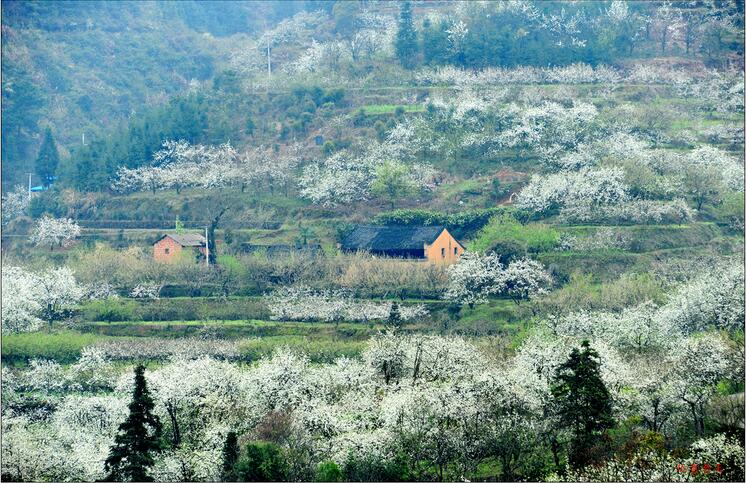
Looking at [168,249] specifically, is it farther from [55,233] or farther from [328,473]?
[328,473]

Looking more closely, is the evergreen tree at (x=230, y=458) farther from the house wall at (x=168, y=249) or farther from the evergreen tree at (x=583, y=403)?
the house wall at (x=168, y=249)

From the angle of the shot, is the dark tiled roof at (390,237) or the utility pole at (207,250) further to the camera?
the utility pole at (207,250)

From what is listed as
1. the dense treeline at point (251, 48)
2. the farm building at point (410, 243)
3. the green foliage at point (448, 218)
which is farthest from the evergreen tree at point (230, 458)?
the dense treeline at point (251, 48)

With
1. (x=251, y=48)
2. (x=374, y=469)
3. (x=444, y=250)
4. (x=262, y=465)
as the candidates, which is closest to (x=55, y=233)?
(x=444, y=250)

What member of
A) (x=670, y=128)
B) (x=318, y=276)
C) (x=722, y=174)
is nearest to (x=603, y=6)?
(x=670, y=128)

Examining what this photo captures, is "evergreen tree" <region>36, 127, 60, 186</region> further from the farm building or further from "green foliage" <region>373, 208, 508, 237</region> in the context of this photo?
"green foliage" <region>373, 208, 508, 237</region>
